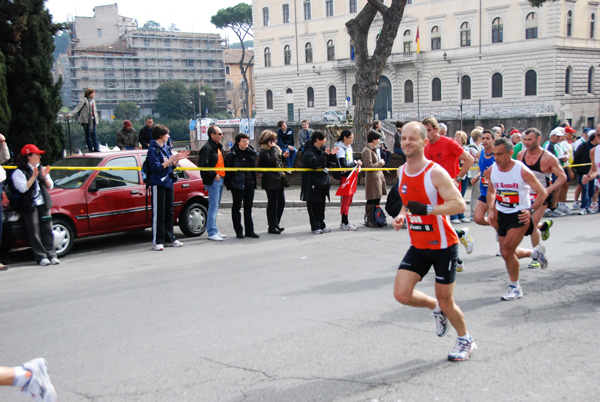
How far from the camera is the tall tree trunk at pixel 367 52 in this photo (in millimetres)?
23406

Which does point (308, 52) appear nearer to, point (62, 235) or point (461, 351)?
point (62, 235)

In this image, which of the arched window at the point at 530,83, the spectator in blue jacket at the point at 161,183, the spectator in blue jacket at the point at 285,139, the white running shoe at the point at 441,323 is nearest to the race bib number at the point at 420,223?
the white running shoe at the point at 441,323

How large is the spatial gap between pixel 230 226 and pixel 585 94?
58225 millimetres

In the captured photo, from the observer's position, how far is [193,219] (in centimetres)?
1172

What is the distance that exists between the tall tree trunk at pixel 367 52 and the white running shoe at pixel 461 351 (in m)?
19.5

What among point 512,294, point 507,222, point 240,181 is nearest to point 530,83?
point 240,181

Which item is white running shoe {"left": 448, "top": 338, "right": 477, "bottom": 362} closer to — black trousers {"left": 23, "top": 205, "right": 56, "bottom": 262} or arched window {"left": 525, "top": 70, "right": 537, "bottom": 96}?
black trousers {"left": 23, "top": 205, "right": 56, "bottom": 262}

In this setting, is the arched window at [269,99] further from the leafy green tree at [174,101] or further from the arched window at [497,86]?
the leafy green tree at [174,101]

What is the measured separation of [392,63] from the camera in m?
70.8

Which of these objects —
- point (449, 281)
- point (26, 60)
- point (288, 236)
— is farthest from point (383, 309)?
point (26, 60)

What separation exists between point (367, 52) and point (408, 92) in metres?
49.0

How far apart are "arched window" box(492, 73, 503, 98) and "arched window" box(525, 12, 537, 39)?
4790 mm

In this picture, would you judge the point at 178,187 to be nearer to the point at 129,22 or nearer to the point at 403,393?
the point at 403,393

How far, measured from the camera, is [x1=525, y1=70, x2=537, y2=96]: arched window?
6175 cm
